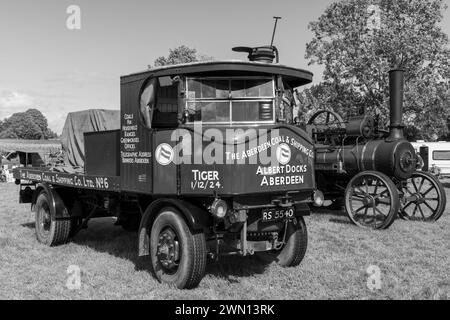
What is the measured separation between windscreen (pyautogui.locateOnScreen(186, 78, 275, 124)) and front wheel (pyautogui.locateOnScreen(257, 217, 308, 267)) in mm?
1540

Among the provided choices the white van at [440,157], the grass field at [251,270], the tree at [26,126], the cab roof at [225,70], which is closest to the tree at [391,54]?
the white van at [440,157]

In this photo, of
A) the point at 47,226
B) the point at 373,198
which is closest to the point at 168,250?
the point at 47,226

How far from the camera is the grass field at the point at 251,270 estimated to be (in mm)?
5273

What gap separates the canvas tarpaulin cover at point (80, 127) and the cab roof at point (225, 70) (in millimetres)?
1802

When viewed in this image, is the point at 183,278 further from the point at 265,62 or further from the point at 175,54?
the point at 175,54

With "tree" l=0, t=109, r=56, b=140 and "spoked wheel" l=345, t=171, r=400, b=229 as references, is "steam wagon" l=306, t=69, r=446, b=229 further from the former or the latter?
"tree" l=0, t=109, r=56, b=140

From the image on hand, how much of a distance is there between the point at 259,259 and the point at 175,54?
23451 millimetres

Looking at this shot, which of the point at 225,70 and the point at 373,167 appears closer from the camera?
the point at 225,70

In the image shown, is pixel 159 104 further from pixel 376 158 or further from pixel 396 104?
pixel 396 104

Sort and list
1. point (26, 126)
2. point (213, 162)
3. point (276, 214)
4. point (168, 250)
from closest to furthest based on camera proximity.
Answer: point (213, 162), point (168, 250), point (276, 214), point (26, 126)

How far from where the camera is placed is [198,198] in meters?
5.33

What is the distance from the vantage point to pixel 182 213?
17.3ft

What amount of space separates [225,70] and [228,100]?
35 cm

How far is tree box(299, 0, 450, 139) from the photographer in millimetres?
23719
